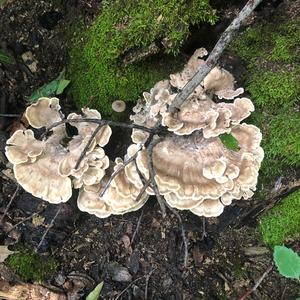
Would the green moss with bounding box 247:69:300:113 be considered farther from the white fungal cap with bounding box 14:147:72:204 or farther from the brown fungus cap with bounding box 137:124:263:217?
the white fungal cap with bounding box 14:147:72:204

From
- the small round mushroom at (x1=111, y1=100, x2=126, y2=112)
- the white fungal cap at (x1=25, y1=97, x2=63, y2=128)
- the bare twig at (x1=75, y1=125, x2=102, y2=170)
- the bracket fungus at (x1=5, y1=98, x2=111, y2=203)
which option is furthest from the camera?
the small round mushroom at (x1=111, y1=100, x2=126, y2=112)

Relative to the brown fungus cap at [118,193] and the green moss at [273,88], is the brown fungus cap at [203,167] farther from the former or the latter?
the green moss at [273,88]

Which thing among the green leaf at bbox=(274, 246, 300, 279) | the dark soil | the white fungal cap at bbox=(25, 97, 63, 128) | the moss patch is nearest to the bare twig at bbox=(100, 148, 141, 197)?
the white fungal cap at bbox=(25, 97, 63, 128)

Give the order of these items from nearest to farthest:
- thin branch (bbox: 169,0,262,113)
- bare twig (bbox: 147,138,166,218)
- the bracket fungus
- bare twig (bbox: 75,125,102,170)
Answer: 1. thin branch (bbox: 169,0,262,113)
2. bare twig (bbox: 147,138,166,218)
3. bare twig (bbox: 75,125,102,170)
4. the bracket fungus

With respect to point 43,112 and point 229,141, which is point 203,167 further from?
point 43,112

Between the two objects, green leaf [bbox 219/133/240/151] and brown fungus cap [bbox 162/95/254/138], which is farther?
green leaf [bbox 219/133/240/151]

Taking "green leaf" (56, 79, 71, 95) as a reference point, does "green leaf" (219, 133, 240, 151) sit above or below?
above

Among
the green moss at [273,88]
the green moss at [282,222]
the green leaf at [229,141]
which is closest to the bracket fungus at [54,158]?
the green leaf at [229,141]
